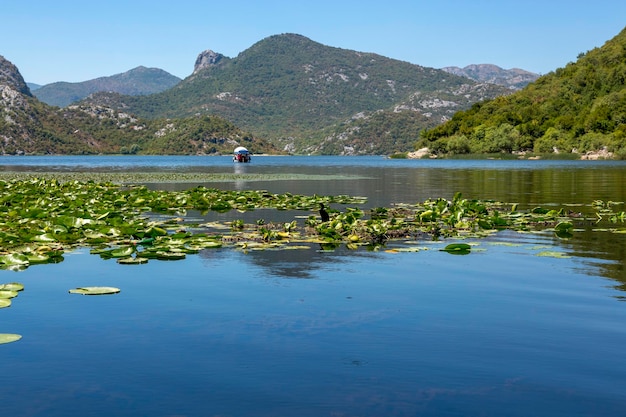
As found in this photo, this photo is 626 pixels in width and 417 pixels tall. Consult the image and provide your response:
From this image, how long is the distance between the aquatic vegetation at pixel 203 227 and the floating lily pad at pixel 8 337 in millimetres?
6834

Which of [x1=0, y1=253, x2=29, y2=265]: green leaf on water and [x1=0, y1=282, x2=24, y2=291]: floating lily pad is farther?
[x1=0, y1=253, x2=29, y2=265]: green leaf on water

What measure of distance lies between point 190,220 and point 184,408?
70.9 ft

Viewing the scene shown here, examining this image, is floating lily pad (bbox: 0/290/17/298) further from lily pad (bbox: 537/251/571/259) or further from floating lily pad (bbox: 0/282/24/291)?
lily pad (bbox: 537/251/571/259)

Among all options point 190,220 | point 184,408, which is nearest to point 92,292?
point 184,408

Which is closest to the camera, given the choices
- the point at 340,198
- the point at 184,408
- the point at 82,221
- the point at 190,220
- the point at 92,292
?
the point at 184,408

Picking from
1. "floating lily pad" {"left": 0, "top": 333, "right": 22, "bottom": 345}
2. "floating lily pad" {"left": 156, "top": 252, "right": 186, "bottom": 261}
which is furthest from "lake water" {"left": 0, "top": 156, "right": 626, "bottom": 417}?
"floating lily pad" {"left": 156, "top": 252, "right": 186, "bottom": 261}

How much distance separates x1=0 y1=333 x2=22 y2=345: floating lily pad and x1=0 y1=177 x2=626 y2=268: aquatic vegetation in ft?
22.4

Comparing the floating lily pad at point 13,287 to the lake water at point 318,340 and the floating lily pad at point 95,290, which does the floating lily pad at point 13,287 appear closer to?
the lake water at point 318,340

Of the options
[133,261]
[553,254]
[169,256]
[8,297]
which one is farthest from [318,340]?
[553,254]

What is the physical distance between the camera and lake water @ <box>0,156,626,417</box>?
775 centimetres

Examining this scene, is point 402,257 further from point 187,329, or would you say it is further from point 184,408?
point 184,408

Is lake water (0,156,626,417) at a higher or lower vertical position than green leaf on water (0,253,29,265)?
lower

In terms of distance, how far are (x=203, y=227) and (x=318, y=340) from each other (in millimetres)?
16213

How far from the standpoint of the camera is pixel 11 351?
9.59m
